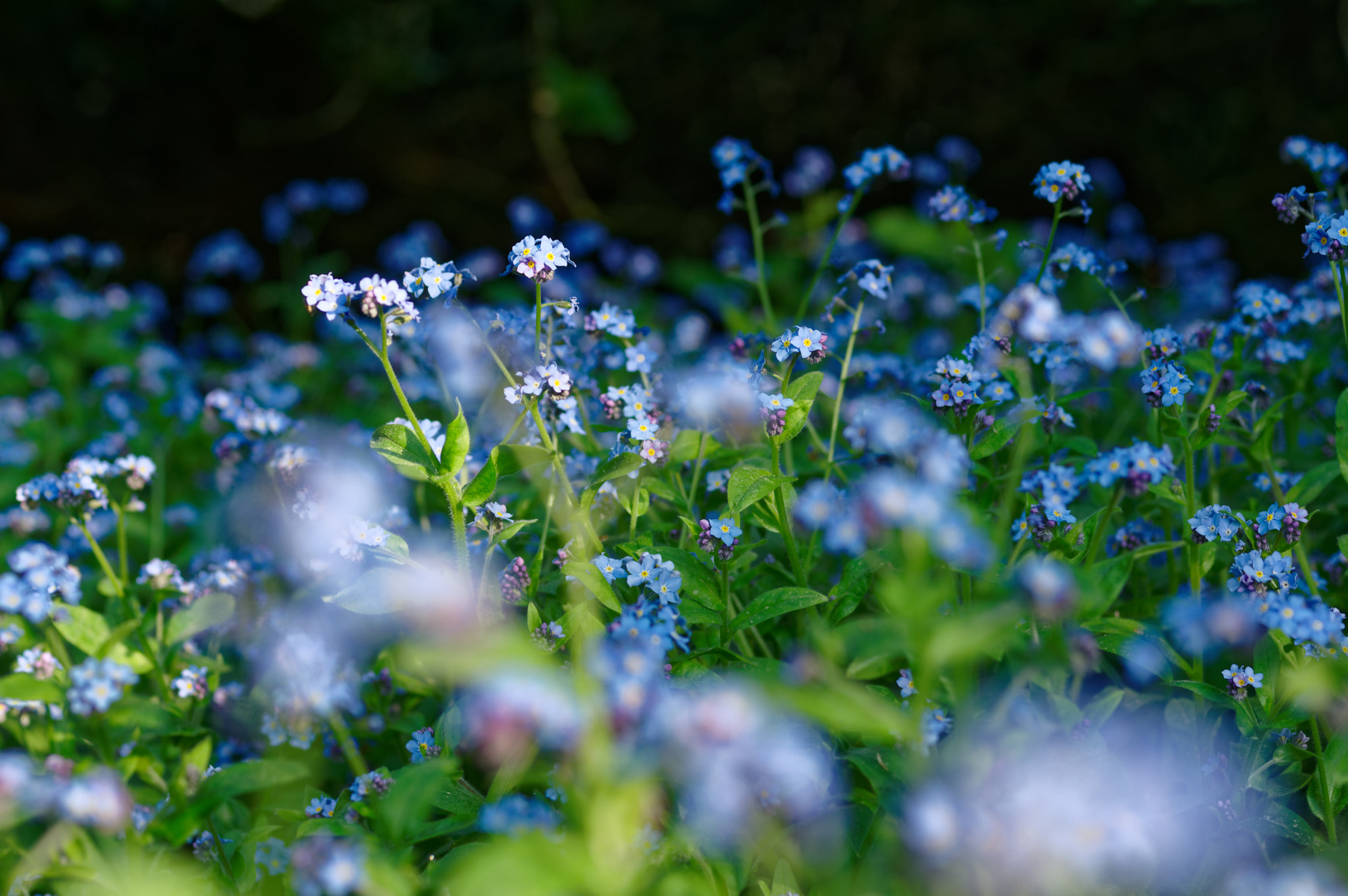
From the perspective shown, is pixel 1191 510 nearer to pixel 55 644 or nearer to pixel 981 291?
pixel 981 291

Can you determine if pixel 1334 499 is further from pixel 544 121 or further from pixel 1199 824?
pixel 544 121

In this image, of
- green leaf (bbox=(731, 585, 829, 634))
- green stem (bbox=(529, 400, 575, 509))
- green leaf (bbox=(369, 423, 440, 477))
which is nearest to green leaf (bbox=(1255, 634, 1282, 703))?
green leaf (bbox=(731, 585, 829, 634))

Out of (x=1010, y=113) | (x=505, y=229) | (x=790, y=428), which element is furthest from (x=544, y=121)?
(x=790, y=428)

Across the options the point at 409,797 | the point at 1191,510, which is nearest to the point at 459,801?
the point at 409,797

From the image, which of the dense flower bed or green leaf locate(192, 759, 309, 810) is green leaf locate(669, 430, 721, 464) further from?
green leaf locate(192, 759, 309, 810)

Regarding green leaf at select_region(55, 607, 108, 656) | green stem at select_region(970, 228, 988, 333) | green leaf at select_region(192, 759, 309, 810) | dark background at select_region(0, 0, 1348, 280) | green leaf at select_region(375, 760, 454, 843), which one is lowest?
green leaf at select_region(375, 760, 454, 843)

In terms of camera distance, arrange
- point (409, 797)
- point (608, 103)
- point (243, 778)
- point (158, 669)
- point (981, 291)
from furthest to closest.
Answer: point (608, 103)
point (981, 291)
point (158, 669)
point (243, 778)
point (409, 797)

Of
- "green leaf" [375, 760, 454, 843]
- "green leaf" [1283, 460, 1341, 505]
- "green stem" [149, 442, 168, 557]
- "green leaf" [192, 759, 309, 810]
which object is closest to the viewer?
"green leaf" [375, 760, 454, 843]
